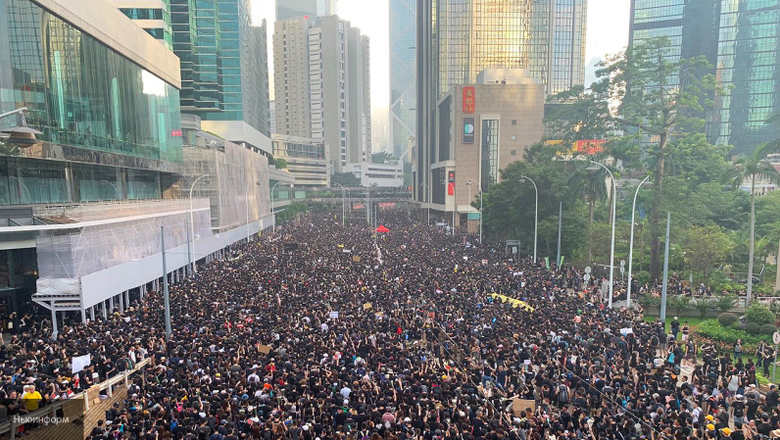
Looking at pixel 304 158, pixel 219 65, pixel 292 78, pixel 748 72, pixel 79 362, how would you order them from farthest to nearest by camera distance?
1. pixel 292 78
2. pixel 304 158
3. pixel 748 72
4. pixel 219 65
5. pixel 79 362

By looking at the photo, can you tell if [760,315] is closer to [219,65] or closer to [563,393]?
[563,393]

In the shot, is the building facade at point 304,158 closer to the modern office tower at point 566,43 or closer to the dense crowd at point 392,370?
the modern office tower at point 566,43

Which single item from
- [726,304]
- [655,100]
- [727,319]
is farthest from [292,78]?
[727,319]

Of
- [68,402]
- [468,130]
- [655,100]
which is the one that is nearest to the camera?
[68,402]

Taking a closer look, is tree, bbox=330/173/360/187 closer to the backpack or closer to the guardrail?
the guardrail

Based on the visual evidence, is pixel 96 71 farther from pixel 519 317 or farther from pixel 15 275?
pixel 519 317

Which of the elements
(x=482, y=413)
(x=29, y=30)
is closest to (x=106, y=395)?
(x=482, y=413)
